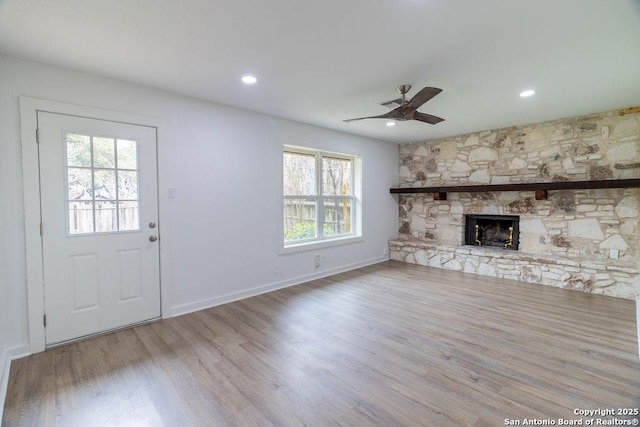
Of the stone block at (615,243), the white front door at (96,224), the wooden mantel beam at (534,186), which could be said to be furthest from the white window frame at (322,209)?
the stone block at (615,243)

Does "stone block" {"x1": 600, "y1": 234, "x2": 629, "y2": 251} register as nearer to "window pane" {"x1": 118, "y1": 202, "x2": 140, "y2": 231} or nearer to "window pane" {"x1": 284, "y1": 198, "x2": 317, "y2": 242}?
"window pane" {"x1": 284, "y1": 198, "x2": 317, "y2": 242}

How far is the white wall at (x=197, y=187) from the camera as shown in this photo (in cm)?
238

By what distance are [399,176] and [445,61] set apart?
12.6 feet

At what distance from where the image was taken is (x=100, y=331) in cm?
279

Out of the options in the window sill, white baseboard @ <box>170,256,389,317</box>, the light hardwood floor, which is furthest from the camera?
the window sill

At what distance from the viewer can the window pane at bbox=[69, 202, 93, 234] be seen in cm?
265

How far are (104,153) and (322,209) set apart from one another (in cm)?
306

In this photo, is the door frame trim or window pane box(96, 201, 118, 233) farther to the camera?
window pane box(96, 201, 118, 233)

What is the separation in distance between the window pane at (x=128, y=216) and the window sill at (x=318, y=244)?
188cm

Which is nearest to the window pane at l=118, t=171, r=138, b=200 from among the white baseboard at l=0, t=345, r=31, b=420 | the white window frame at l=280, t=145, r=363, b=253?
the white baseboard at l=0, t=345, r=31, b=420

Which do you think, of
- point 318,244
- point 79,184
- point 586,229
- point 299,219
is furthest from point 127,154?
point 586,229

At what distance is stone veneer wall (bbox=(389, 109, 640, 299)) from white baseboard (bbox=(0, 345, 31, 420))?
541cm

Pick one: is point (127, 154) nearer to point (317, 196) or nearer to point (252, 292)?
point (252, 292)

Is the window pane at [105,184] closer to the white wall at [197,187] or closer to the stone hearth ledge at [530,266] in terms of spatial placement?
the white wall at [197,187]
